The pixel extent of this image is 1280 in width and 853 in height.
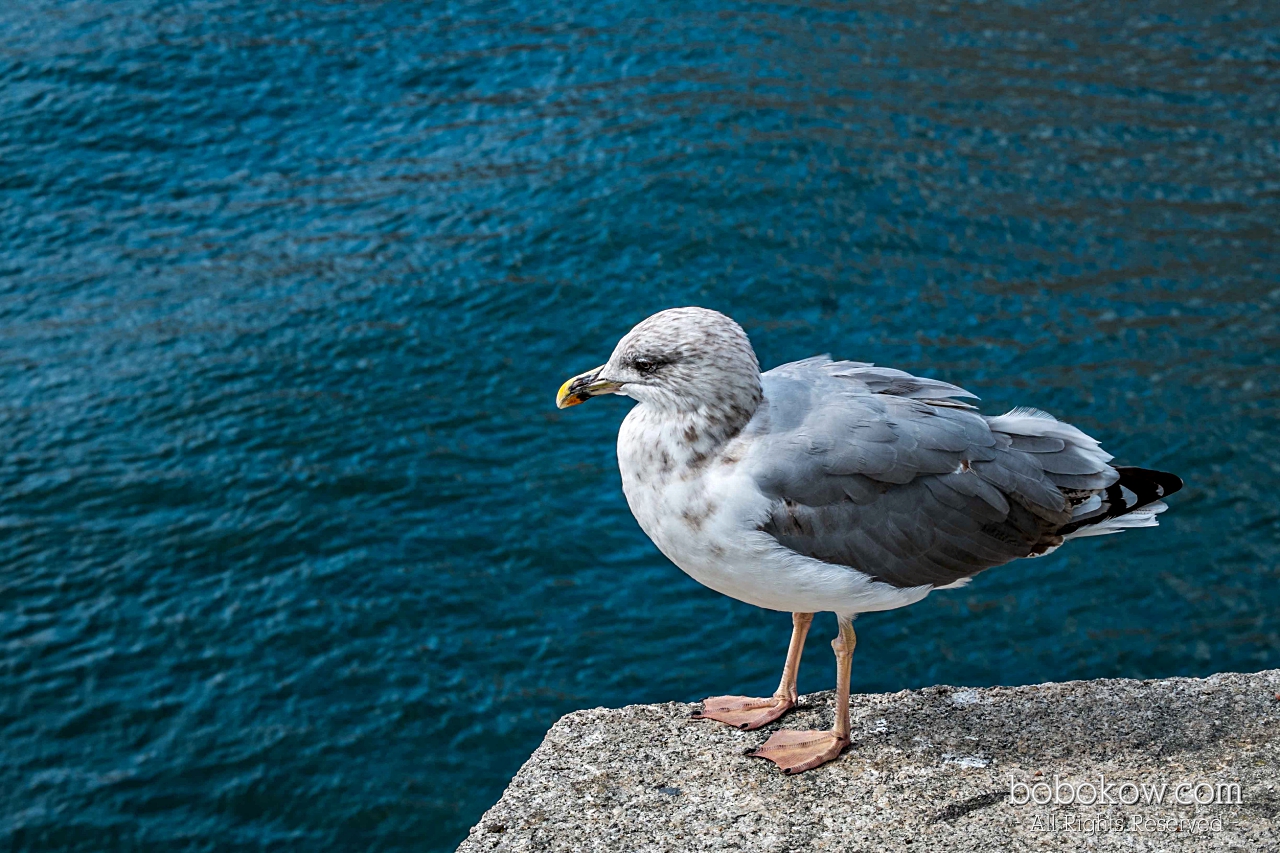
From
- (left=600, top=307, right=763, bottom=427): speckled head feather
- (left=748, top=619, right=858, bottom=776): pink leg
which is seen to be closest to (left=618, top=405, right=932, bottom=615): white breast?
(left=600, top=307, right=763, bottom=427): speckled head feather

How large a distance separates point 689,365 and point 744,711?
1.83 meters

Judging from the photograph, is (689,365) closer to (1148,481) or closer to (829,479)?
(829,479)

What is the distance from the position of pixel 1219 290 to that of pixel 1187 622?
4255mm

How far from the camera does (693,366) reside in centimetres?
514

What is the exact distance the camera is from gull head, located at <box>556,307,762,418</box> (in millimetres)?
5133

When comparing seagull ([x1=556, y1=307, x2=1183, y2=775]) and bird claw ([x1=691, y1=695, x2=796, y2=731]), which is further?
bird claw ([x1=691, y1=695, x2=796, y2=731])

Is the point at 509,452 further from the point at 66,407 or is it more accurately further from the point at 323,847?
the point at 66,407

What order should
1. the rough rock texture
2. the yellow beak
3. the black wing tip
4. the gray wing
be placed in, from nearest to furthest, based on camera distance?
the rough rock texture, the gray wing, the yellow beak, the black wing tip

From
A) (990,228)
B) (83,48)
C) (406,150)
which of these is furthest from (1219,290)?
(83,48)

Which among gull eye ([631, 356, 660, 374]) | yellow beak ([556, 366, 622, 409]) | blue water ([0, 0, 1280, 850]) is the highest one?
gull eye ([631, 356, 660, 374])

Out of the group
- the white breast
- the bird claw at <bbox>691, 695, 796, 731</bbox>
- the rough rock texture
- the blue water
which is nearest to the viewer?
the rough rock texture

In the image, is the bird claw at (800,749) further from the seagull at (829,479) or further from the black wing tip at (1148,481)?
the black wing tip at (1148,481)

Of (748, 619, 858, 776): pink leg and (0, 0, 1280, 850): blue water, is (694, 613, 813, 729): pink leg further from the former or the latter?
(0, 0, 1280, 850): blue water

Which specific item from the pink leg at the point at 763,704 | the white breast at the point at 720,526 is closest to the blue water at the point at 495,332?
the pink leg at the point at 763,704
